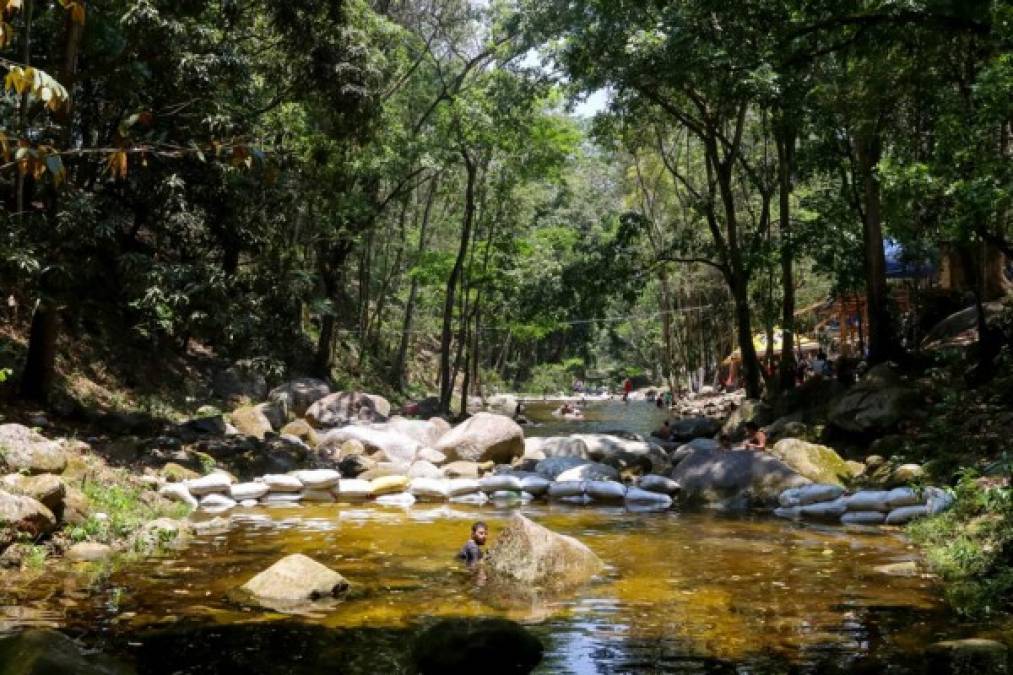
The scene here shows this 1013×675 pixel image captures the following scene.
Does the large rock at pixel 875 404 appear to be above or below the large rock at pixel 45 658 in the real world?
above

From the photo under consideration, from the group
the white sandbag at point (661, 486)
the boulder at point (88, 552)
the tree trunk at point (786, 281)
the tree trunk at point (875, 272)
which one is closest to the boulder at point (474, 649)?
the boulder at point (88, 552)

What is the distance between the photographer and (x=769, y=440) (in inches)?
→ 654

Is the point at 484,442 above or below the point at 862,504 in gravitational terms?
above

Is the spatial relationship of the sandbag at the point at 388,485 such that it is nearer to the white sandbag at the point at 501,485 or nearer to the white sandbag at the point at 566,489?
the white sandbag at the point at 501,485

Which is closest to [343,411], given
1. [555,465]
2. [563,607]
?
[555,465]

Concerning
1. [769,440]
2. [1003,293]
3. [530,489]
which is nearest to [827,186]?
[1003,293]

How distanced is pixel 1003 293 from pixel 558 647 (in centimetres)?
1721

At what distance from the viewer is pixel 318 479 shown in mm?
12906

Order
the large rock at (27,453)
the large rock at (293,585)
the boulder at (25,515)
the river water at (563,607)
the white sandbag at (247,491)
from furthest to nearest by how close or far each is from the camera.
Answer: the white sandbag at (247,491) → the large rock at (27,453) → the boulder at (25,515) → the large rock at (293,585) → the river water at (563,607)

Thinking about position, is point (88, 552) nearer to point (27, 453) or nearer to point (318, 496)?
point (27, 453)

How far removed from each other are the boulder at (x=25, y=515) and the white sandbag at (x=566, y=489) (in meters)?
7.67

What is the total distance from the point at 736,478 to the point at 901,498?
278 centimetres

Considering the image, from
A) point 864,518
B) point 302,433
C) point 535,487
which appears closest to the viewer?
point 864,518

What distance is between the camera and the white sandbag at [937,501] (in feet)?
31.9
